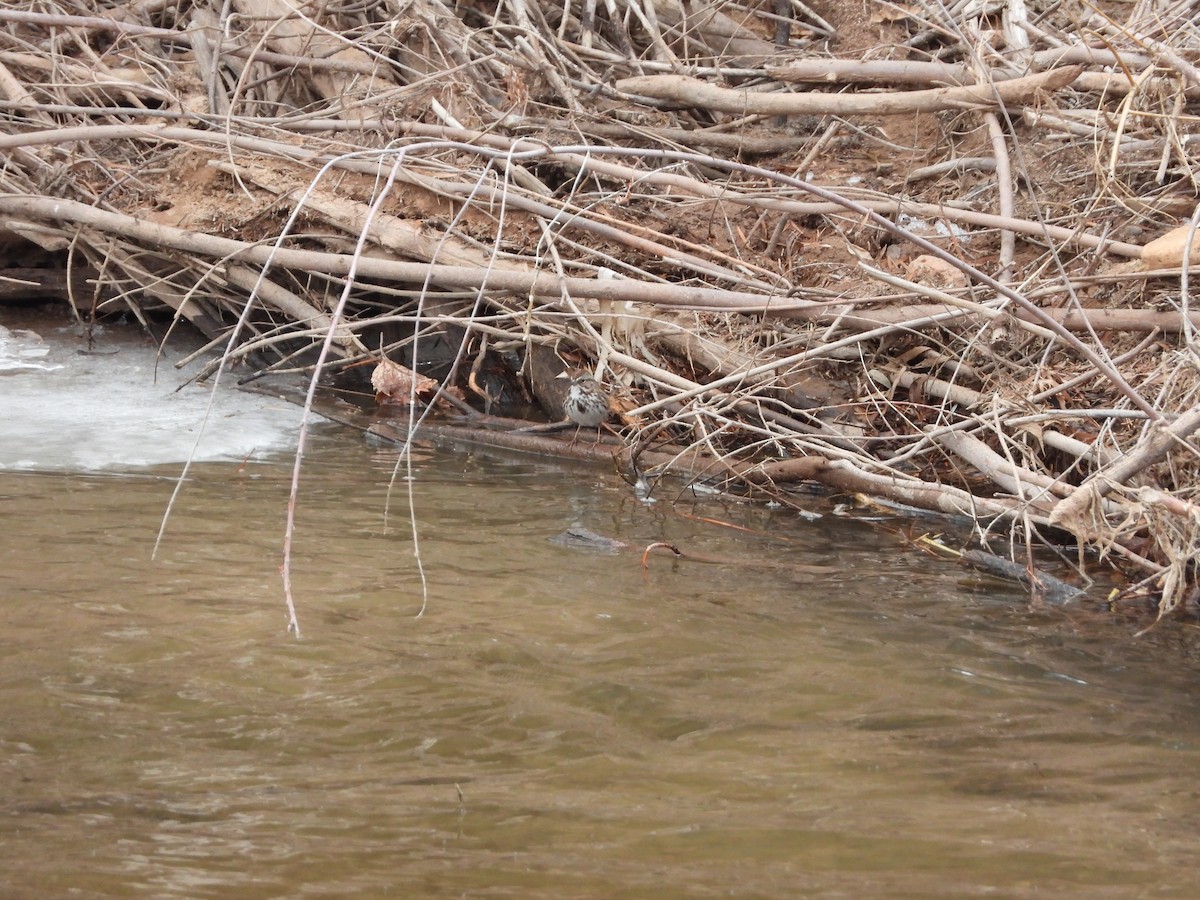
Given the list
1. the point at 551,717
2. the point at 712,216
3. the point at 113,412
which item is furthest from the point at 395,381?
the point at 551,717

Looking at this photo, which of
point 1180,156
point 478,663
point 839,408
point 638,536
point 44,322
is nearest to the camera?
point 478,663

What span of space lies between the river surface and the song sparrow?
40.7 inches

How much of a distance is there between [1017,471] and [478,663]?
184cm

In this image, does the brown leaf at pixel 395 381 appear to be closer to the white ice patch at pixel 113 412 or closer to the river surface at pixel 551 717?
the white ice patch at pixel 113 412

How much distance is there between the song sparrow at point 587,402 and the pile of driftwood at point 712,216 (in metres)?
0.08

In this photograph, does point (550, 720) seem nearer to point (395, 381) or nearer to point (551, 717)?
point (551, 717)

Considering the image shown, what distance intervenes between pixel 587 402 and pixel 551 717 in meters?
2.72

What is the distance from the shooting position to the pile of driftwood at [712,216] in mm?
4188

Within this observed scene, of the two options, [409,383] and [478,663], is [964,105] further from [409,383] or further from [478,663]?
[478,663]

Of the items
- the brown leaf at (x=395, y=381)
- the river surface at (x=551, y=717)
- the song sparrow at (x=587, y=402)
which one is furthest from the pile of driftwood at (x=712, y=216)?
the river surface at (x=551, y=717)

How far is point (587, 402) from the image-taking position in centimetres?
526

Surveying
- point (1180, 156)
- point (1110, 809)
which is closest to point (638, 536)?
point (1110, 809)

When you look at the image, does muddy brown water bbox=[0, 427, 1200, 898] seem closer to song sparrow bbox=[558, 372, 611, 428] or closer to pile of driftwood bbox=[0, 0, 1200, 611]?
pile of driftwood bbox=[0, 0, 1200, 611]

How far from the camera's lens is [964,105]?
5.20 metres
